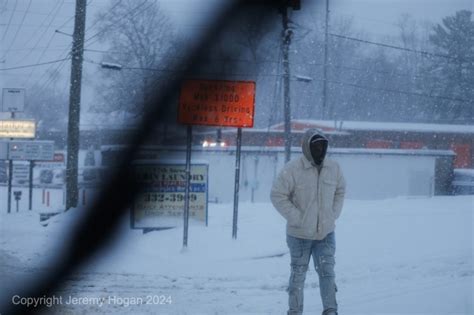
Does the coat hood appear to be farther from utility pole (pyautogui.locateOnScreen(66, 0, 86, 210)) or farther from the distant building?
the distant building

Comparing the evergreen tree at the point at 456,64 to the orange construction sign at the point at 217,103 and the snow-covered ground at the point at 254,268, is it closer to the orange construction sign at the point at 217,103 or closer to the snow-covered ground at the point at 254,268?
the snow-covered ground at the point at 254,268

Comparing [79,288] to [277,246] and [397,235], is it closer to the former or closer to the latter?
[277,246]

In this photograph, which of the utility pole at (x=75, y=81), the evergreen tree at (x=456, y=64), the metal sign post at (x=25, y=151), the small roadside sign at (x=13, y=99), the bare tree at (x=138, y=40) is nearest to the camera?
the utility pole at (x=75, y=81)

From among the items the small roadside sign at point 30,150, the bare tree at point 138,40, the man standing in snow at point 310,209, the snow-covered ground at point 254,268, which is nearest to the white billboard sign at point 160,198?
the snow-covered ground at point 254,268

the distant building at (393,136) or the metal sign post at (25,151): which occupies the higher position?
the distant building at (393,136)

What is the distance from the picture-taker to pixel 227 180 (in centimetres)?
2762

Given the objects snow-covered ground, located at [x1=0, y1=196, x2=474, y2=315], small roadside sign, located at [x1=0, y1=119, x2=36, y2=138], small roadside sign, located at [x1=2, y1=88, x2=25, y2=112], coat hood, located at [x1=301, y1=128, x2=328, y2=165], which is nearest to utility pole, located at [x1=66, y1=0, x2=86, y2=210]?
small roadside sign, located at [x1=2, y1=88, x2=25, y2=112]

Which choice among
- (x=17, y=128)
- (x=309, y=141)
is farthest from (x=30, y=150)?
(x=309, y=141)

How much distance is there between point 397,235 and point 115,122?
25.6 meters

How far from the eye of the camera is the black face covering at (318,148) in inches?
212

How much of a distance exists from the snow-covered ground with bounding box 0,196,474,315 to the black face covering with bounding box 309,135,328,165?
178 cm

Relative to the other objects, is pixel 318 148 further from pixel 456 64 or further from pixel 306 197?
pixel 456 64

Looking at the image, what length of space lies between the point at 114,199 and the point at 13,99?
14.5 feet

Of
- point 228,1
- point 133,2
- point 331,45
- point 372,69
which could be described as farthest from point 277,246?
point 372,69
